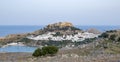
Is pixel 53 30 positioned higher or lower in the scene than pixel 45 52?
lower

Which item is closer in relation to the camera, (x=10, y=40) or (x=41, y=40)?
(x=41, y=40)

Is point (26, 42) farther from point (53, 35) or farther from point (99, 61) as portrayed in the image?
point (99, 61)

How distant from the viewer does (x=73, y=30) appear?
100 m

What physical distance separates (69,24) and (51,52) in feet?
223

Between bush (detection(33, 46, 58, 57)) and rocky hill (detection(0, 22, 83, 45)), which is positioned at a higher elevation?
bush (detection(33, 46, 58, 57))

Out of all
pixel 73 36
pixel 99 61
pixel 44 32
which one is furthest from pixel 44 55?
pixel 44 32

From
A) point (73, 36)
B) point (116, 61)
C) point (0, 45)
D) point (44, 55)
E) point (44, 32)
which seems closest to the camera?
point (116, 61)

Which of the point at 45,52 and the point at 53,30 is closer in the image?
the point at 45,52

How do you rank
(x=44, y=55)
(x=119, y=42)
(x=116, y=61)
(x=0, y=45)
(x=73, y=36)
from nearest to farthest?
(x=116, y=61) < (x=44, y=55) < (x=119, y=42) < (x=0, y=45) < (x=73, y=36)

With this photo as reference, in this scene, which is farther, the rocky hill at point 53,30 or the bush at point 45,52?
the rocky hill at point 53,30

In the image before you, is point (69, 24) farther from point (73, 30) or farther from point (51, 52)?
point (51, 52)

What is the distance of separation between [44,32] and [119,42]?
2119 inches

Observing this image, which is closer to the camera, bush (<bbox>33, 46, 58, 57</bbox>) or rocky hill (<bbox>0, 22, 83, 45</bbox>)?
bush (<bbox>33, 46, 58, 57</bbox>)

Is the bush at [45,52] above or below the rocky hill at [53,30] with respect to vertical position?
above
